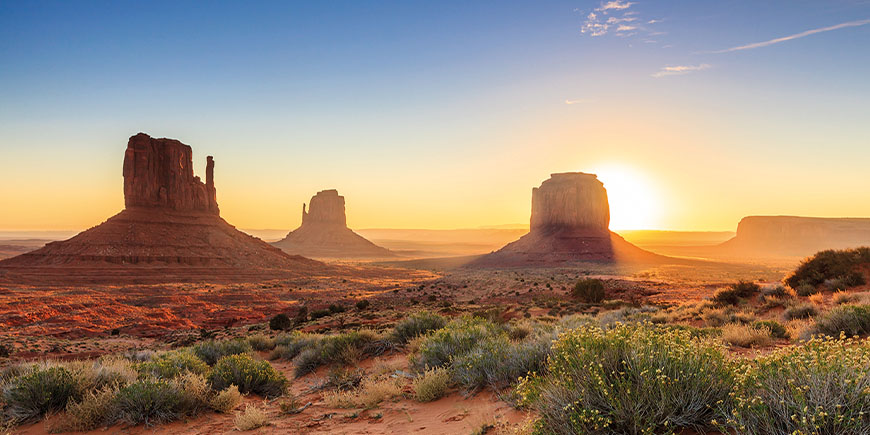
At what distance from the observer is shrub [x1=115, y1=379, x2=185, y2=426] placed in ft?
22.1

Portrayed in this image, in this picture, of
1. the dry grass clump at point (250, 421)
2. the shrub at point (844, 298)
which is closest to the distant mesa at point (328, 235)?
the shrub at point (844, 298)

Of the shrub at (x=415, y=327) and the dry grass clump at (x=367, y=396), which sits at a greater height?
the dry grass clump at (x=367, y=396)

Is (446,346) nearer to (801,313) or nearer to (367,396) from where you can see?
(367,396)

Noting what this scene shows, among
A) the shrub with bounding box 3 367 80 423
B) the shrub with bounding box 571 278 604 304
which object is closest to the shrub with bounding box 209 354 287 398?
the shrub with bounding box 3 367 80 423

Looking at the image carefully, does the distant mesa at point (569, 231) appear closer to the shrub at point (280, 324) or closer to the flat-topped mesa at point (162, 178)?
the flat-topped mesa at point (162, 178)

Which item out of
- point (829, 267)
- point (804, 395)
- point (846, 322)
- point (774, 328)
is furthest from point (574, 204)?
point (804, 395)

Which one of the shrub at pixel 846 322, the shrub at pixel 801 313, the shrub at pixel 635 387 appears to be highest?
the shrub at pixel 635 387

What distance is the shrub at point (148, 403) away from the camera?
672 centimetres

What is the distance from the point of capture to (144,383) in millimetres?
7059

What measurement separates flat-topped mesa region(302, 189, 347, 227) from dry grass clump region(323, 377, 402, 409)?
510ft

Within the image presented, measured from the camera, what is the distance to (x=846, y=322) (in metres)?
8.92

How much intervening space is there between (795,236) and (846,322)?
17184 cm

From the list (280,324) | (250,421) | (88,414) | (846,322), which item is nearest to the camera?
(250,421)

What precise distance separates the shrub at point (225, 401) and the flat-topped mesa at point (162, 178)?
80.4m
